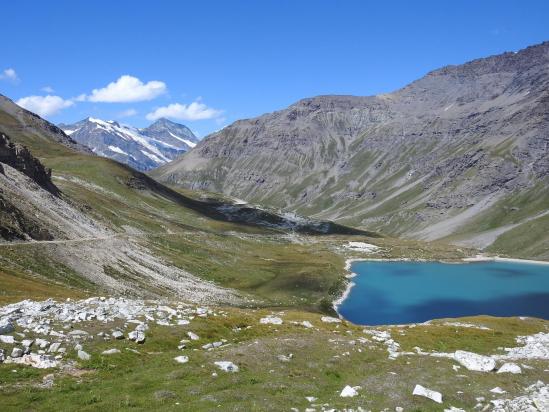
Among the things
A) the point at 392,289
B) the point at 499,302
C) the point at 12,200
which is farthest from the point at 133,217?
the point at 499,302

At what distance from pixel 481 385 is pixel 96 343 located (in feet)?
84.4

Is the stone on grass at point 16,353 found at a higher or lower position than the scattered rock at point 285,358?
higher

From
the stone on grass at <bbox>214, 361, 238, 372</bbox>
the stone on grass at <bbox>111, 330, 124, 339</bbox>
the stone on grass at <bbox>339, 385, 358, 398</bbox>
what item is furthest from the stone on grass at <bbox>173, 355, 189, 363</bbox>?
the stone on grass at <bbox>339, 385, 358, 398</bbox>

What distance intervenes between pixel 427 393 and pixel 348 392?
4.70 meters

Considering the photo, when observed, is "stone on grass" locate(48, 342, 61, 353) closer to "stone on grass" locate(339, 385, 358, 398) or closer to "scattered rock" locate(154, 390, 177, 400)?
"scattered rock" locate(154, 390, 177, 400)

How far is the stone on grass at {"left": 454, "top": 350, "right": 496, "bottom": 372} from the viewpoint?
38281 millimetres

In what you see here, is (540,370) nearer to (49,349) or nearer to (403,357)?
(403,357)

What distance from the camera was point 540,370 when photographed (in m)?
38.7

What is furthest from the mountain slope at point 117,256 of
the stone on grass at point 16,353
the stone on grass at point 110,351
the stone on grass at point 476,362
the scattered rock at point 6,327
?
the stone on grass at point 476,362

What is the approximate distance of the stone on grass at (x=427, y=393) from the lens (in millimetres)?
30406

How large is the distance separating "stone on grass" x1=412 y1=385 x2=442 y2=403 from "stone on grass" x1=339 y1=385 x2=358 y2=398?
3559mm

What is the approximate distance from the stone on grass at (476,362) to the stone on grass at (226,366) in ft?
58.1

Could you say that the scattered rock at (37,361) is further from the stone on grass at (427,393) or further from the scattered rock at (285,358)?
the stone on grass at (427,393)

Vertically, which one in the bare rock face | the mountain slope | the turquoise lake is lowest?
the turquoise lake
